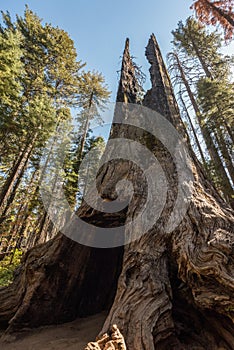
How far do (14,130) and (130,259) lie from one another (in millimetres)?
9727

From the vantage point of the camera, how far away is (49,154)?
1992 centimetres

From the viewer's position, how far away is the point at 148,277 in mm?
3189

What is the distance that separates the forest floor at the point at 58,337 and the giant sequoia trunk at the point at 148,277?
23 cm

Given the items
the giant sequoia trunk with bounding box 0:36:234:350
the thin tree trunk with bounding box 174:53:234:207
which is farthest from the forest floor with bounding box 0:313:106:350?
the thin tree trunk with bounding box 174:53:234:207

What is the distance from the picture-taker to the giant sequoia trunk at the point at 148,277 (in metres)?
2.72

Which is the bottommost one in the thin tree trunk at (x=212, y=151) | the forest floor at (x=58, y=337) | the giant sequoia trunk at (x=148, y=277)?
the forest floor at (x=58, y=337)

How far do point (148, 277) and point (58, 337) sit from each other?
2.30 metres

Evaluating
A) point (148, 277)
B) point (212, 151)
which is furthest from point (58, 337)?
point (212, 151)

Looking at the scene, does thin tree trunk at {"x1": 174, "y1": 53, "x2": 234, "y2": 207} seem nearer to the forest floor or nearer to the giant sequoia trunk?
the giant sequoia trunk

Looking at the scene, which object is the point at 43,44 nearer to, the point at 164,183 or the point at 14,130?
the point at 14,130

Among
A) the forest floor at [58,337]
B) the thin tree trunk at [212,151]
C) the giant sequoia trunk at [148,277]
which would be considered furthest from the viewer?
the thin tree trunk at [212,151]

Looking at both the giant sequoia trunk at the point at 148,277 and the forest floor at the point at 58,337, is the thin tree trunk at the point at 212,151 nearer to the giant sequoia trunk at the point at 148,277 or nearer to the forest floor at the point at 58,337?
the giant sequoia trunk at the point at 148,277

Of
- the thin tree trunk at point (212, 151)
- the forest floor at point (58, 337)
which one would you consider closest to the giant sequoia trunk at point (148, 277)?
the forest floor at point (58, 337)

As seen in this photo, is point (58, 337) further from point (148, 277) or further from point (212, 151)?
point (212, 151)
